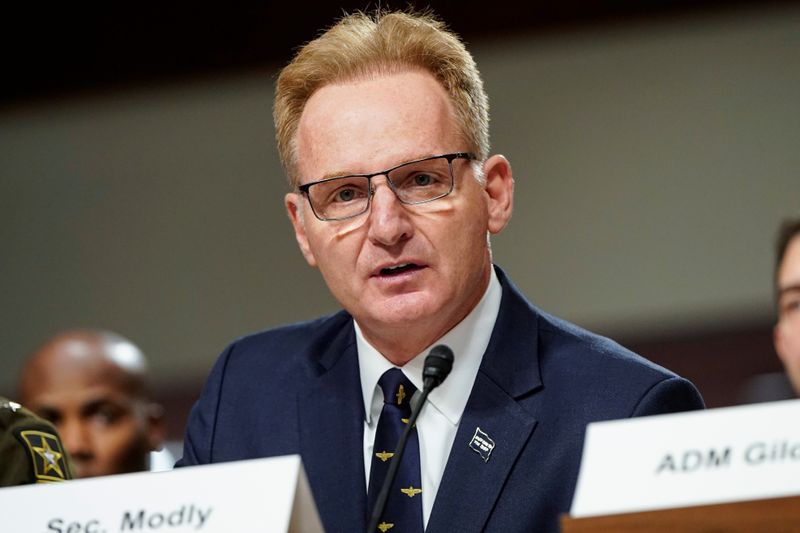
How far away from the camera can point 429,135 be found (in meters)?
2.16

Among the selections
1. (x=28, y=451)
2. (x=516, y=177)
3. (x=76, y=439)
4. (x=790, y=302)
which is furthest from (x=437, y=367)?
(x=516, y=177)

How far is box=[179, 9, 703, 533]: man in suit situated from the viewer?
6.66 feet

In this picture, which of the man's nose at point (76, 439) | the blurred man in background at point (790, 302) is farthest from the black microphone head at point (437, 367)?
Result: the man's nose at point (76, 439)

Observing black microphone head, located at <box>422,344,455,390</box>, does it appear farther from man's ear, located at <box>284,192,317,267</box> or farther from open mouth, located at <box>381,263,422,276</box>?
man's ear, located at <box>284,192,317,267</box>

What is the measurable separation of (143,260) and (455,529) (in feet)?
13.9

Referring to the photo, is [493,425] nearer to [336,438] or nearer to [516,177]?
[336,438]

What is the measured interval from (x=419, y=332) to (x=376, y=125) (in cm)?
38

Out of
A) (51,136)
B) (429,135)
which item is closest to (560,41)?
(51,136)

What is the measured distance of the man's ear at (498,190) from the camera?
7.53ft

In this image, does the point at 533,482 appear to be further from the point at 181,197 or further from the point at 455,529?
the point at 181,197

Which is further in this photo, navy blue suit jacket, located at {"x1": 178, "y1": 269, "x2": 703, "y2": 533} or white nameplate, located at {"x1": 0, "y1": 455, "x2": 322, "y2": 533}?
navy blue suit jacket, located at {"x1": 178, "y1": 269, "x2": 703, "y2": 533}

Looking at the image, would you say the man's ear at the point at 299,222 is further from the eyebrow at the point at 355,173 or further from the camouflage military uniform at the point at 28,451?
the camouflage military uniform at the point at 28,451

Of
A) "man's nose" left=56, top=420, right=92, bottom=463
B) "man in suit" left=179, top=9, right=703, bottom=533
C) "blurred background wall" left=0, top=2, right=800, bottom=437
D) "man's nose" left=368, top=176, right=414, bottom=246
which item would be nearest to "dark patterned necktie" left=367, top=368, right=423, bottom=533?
"man in suit" left=179, top=9, right=703, bottom=533

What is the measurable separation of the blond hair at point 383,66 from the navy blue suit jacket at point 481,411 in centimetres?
34
